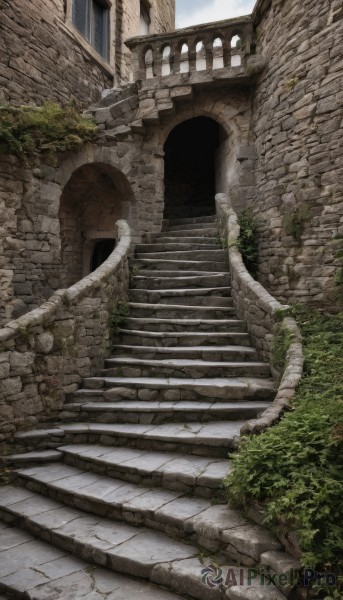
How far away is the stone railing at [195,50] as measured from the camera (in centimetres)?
859

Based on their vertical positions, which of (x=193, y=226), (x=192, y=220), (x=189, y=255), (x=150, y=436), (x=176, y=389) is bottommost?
(x=150, y=436)

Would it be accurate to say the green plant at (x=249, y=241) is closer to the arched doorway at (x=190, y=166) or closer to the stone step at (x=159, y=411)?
the stone step at (x=159, y=411)

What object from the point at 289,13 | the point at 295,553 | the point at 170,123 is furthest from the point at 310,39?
the point at 295,553

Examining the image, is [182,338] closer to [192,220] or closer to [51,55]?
[192,220]

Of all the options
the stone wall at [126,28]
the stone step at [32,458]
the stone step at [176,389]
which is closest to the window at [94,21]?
the stone wall at [126,28]

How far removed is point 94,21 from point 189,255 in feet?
29.9

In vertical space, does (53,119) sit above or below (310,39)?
below

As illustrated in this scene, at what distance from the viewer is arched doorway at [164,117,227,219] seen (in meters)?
12.7

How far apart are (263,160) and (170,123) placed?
2788 millimetres

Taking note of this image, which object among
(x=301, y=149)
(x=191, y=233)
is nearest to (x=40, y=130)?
(x=191, y=233)

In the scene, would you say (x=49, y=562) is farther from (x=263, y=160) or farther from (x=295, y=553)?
(x=263, y=160)

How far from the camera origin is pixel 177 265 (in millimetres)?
7500

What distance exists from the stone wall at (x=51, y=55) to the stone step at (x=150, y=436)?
7.10m

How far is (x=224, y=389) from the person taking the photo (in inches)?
178
